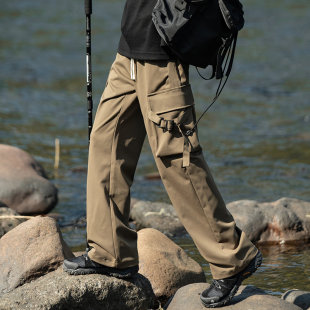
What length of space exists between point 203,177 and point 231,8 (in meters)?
0.79

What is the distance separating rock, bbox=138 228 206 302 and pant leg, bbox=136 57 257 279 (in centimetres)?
86

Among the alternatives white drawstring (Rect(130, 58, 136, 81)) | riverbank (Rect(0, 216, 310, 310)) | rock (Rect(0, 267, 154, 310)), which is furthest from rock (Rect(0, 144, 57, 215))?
white drawstring (Rect(130, 58, 136, 81))

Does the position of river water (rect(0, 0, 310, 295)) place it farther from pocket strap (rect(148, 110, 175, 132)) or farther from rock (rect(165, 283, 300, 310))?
pocket strap (rect(148, 110, 175, 132))

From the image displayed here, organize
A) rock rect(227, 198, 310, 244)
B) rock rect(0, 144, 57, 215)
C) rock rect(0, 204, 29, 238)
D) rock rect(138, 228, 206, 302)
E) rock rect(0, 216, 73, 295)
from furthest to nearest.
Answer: rock rect(0, 144, 57, 215)
rock rect(227, 198, 310, 244)
rock rect(0, 204, 29, 238)
rock rect(138, 228, 206, 302)
rock rect(0, 216, 73, 295)

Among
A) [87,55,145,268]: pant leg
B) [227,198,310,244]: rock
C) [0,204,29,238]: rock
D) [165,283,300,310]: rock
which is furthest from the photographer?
[227,198,310,244]: rock

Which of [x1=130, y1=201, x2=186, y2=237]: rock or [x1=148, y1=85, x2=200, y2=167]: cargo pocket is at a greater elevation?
[x1=148, y1=85, x2=200, y2=167]: cargo pocket

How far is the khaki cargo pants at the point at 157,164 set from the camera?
4000mm

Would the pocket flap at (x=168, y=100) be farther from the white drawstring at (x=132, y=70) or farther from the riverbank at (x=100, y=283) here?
the riverbank at (x=100, y=283)

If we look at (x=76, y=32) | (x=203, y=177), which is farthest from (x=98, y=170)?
(x=76, y=32)

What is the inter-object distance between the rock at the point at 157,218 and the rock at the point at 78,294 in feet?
7.18

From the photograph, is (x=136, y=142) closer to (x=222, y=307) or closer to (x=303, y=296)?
(x=222, y=307)

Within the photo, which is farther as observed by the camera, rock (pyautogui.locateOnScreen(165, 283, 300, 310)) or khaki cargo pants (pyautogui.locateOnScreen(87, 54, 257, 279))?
rock (pyautogui.locateOnScreen(165, 283, 300, 310))

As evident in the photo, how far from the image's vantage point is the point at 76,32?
1723 cm

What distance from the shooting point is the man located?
157 inches
